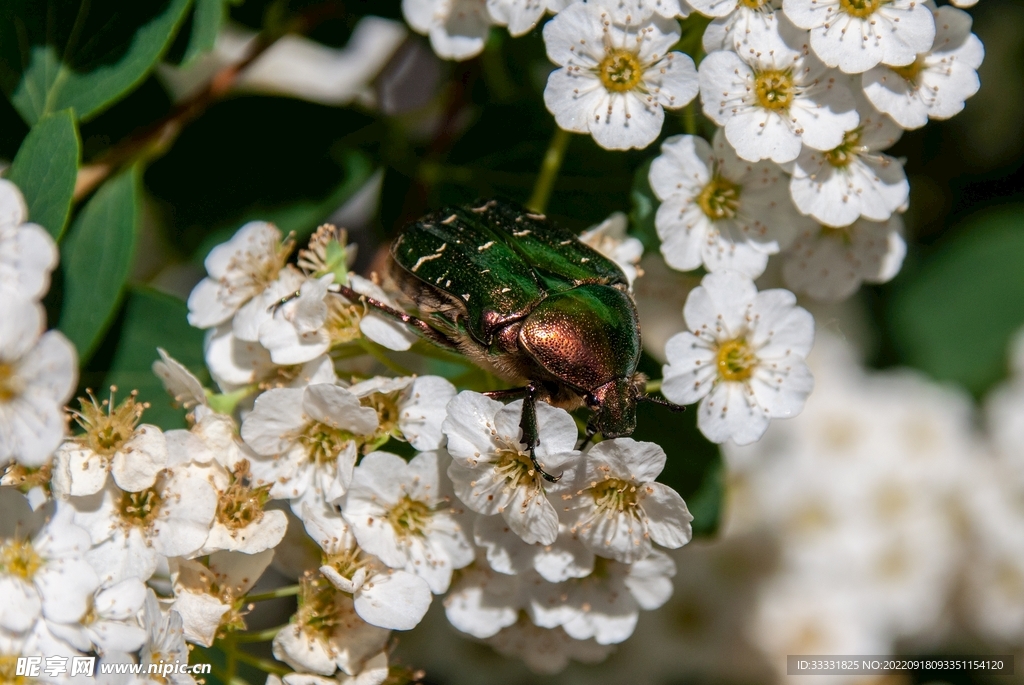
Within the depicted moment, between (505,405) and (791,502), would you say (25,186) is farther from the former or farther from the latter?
(791,502)

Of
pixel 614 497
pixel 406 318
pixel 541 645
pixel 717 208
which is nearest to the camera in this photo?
pixel 614 497

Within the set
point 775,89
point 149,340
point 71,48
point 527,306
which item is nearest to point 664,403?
point 527,306

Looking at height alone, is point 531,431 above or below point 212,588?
above

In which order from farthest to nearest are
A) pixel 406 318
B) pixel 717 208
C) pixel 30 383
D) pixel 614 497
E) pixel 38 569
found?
1. pixel 717 208
2. pixel 406 318
3. pixel 614 497
4. pixel 38 569
5. pixel 30 383

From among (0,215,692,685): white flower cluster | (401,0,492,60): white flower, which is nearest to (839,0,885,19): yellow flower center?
(401,0,492,60): white flower

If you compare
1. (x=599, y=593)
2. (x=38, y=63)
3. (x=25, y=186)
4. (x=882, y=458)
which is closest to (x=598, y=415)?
(x=599, y=593)

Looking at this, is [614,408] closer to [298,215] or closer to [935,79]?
[935,79]

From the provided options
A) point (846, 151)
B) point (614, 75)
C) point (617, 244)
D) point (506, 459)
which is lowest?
point (506, 459)
